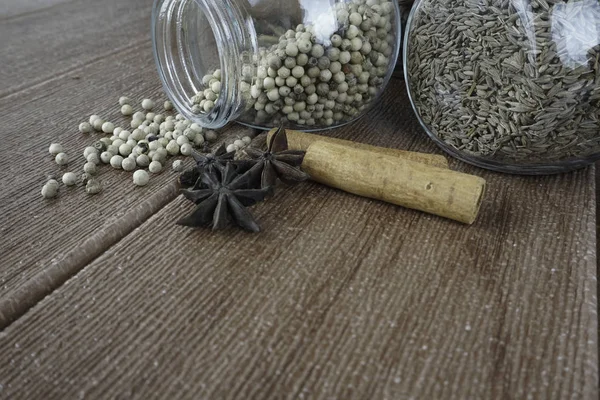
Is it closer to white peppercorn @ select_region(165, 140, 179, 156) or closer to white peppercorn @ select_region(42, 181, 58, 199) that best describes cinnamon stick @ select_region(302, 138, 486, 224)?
white peppercorn @ select_region(165, 140, 179, 156)

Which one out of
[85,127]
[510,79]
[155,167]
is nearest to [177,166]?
[155,167]

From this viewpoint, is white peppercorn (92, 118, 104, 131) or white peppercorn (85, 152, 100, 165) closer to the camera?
white peppercorn (85, 152, 100, 165)

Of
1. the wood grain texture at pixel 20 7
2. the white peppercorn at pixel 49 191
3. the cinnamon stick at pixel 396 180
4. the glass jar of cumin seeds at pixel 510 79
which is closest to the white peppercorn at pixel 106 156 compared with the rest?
the white peppercorn at pixel 49 191

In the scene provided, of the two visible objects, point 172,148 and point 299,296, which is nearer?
point 299,296

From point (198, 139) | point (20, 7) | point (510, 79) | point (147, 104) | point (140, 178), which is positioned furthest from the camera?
point (20, 7)

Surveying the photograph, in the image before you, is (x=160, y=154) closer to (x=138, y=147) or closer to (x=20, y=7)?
(x=138, y=147)

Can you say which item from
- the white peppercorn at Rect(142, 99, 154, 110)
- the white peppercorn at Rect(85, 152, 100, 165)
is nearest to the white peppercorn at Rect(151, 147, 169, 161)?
the white peppercorn at Rect(85, 152, 100, 165)

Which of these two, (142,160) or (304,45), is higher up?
(304,45)
